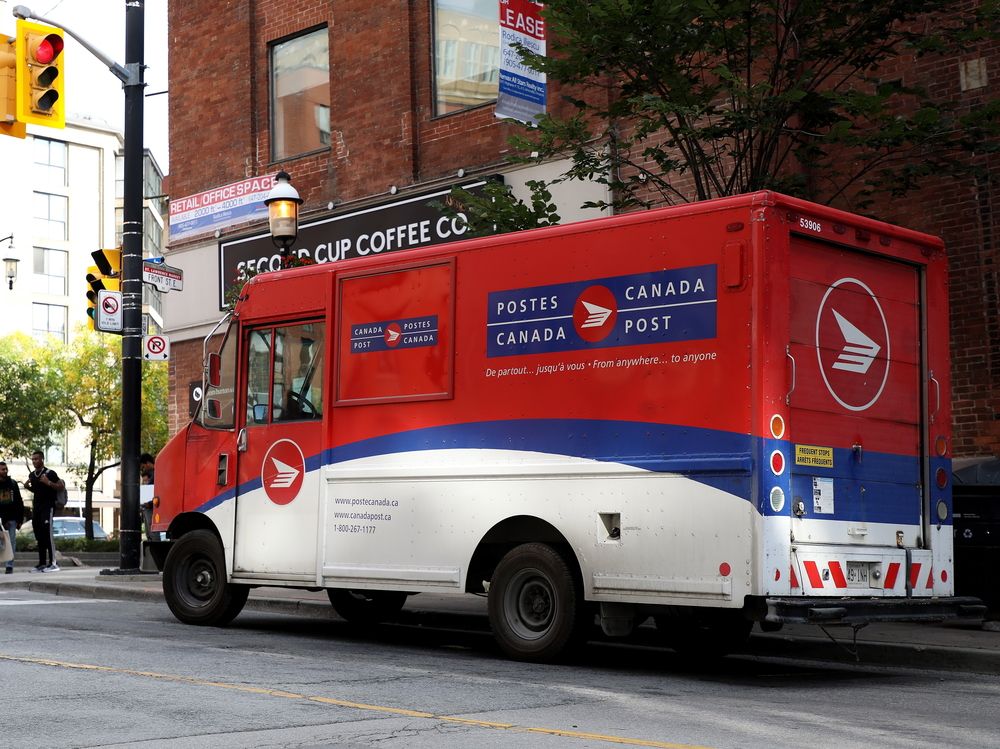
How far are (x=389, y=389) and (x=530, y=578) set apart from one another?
6.34 feet

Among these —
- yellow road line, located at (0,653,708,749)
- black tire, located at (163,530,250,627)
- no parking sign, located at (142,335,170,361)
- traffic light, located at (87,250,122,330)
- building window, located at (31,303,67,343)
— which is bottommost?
yellow road line, located at (0,653,708,749)

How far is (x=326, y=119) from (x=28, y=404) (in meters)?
31.2

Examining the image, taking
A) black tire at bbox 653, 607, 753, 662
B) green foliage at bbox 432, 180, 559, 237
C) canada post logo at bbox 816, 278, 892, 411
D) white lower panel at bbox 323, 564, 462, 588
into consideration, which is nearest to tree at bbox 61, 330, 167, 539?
green foliage at bbox 432, 180, 559, 237

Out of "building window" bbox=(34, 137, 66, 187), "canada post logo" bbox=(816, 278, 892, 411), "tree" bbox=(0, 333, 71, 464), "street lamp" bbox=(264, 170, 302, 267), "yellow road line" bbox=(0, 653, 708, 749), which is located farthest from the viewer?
"building window" bbox=(34, 137, 66, 187)

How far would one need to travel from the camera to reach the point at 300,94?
2122 cm

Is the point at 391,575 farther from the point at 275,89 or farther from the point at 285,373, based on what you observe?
the point at 275,89

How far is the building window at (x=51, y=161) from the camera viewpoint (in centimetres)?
7700

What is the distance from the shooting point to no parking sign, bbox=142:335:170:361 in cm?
1823

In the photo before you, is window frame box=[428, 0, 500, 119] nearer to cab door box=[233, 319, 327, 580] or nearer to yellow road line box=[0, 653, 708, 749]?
cab door box=[233, 319, 327, 580]

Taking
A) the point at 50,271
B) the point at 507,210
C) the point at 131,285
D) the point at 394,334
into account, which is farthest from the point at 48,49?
the point at 50,271

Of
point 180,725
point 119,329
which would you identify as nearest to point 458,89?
point 119,329

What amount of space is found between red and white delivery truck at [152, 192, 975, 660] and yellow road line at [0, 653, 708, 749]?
2.26 metres

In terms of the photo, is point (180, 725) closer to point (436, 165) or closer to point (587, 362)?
point (587, 362)

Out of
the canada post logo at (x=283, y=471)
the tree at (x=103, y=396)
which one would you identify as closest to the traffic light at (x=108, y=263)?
the canada post logo at (x=283, y=471)
